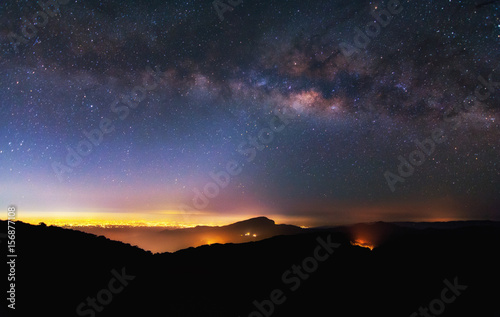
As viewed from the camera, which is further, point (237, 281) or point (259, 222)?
point (259, 222)

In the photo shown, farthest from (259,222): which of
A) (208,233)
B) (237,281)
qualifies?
(237,281)

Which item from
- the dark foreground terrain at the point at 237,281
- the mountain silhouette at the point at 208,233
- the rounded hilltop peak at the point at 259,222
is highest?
the dark foreground terrain at the point at 237,281

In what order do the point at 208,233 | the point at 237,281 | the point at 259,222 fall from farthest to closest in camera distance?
the point at 259,222
the point at 208,233
the point at 237,281

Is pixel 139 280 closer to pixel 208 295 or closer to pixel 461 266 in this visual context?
pixel 208 295

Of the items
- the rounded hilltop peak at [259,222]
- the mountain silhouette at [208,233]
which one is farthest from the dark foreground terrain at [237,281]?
the rounded hilltop peak at [259,222]

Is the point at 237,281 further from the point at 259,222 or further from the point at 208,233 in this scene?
the point at 259,222

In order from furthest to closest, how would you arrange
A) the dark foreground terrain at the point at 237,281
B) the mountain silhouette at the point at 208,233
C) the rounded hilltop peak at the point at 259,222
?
the rounded hilltop peak at the point at 259,222
the mountain silhouette at the point at 208,233
the dark foreground terrain at the point at 237,281

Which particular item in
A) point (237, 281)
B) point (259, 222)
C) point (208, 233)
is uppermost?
point (237, 281)

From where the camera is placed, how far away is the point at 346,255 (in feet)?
62.3

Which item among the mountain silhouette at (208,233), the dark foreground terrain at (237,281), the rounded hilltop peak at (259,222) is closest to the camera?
the dark foreground terrain at (237,281)

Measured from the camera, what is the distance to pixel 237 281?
14.4 m

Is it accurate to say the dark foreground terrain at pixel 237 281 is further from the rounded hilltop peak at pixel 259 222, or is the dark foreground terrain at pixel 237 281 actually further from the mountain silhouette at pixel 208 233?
the rounded hilltop peak at pixel 259 222

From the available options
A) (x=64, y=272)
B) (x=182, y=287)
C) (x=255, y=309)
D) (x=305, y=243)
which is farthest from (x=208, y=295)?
(x=305, y=243)

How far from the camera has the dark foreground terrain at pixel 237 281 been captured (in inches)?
438
